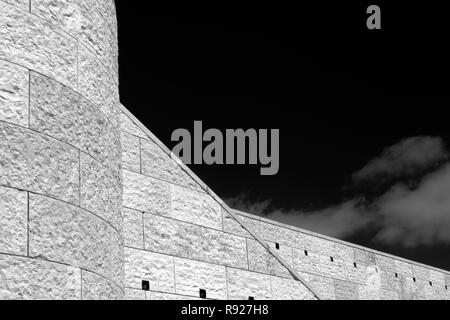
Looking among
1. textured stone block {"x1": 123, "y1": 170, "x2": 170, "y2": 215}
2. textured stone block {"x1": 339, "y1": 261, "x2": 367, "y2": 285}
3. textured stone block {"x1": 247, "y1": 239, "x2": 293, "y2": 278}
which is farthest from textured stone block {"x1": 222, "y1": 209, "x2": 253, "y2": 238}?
textured stone block {"x1": 339, "y1": 261, "x2": 367, "y2": 285}

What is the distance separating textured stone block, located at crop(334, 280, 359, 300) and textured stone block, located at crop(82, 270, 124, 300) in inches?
442

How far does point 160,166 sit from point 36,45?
2929 millimetres

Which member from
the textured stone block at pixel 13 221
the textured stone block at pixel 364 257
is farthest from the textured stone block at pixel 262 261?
the textured stone block at pixel 364 257

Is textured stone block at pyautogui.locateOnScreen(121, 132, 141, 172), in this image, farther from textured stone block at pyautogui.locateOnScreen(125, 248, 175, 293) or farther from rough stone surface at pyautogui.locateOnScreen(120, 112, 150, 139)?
textured stone block at pyautogui.locateOnScreen(125, 248, 175, 293)

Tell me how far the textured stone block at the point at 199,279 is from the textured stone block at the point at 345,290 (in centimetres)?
862

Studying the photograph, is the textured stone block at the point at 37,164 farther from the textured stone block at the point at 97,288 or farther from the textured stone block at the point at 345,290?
the textured stone block at the point at 345,290

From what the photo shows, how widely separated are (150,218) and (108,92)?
191cm

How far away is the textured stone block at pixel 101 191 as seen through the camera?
491 centimetres

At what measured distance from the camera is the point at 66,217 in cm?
463

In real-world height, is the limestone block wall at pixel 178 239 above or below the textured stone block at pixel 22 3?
below

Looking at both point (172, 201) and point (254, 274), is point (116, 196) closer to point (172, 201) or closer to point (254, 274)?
point (172, 201)

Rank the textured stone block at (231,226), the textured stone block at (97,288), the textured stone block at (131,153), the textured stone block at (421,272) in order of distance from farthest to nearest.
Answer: the textured stone block at (421,272), the textured stone block at (231,226), the textured stone block at (131,153), the textured stone block at (97,288)

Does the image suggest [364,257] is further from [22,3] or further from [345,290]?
[22,3]
